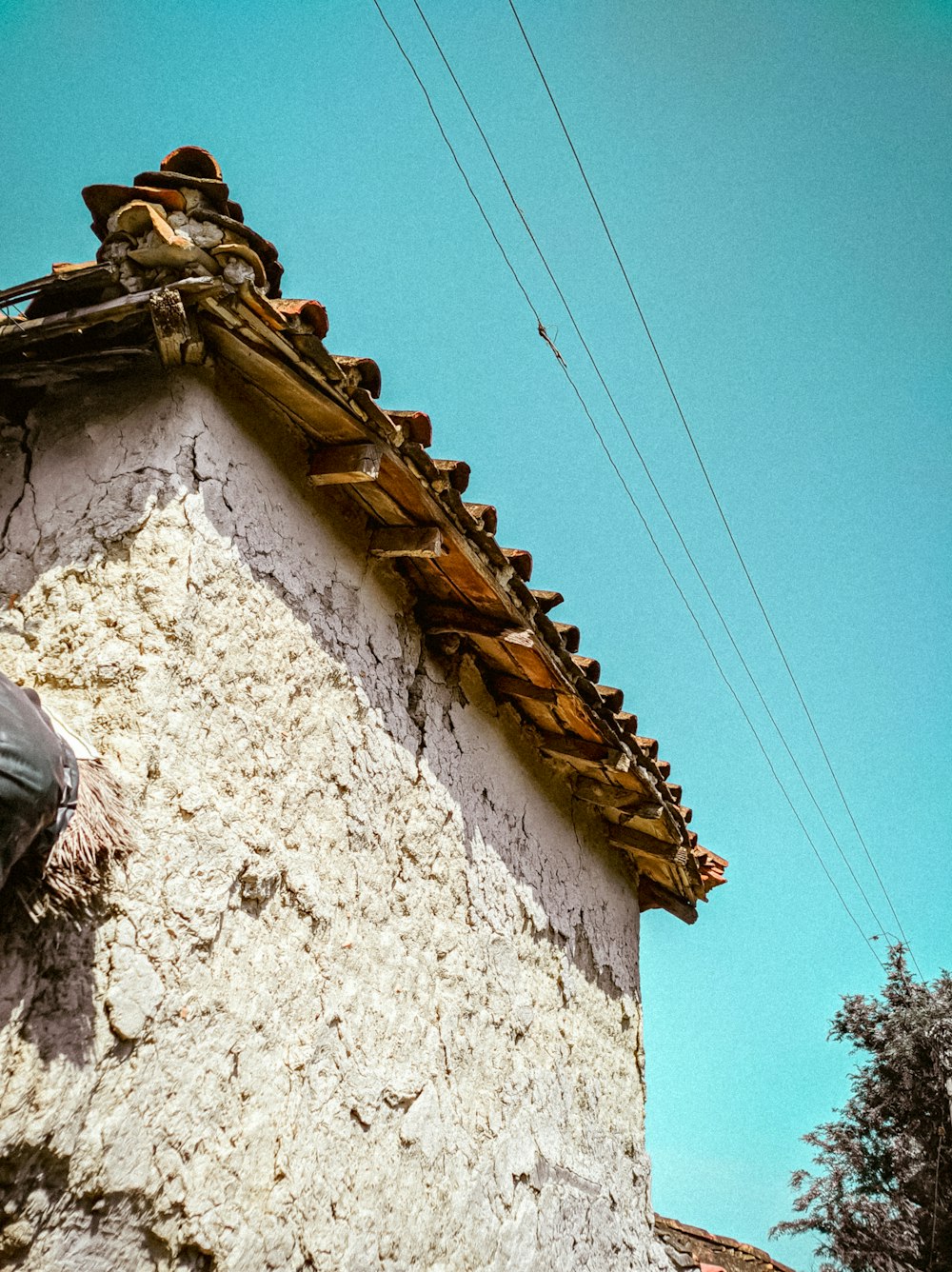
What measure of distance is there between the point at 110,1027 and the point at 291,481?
167 cm

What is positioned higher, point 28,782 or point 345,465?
point 345,465

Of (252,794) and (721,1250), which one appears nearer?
(252,794)

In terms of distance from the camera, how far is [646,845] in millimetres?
5023

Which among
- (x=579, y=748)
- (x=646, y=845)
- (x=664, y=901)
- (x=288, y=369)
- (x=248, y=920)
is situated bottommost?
(x=248, y=920)

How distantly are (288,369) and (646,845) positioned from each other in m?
3.40

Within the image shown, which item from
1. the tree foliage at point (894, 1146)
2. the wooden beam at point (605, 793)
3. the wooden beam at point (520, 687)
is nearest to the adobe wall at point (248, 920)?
the wooden beam at point (520, 687)

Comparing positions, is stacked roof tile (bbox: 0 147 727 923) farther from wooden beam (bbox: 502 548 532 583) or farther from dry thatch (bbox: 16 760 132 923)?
dry thatch (bbox: 16 760 132 923)

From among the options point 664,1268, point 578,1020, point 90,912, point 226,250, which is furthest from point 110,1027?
point 664,1268

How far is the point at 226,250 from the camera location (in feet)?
7.79

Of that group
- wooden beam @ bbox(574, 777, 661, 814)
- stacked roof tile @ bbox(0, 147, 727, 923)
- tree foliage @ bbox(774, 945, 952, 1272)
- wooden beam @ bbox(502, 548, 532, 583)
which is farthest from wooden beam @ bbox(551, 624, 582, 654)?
tree foliage @ bbox(774, 945, 952, 1272)

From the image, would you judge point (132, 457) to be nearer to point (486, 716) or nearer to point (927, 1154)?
point (486, 716)

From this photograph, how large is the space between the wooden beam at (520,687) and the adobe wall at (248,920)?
34 cm

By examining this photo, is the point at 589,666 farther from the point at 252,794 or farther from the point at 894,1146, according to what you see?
the point at 894,1146

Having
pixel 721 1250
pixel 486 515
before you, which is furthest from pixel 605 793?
pixel 721 1250
